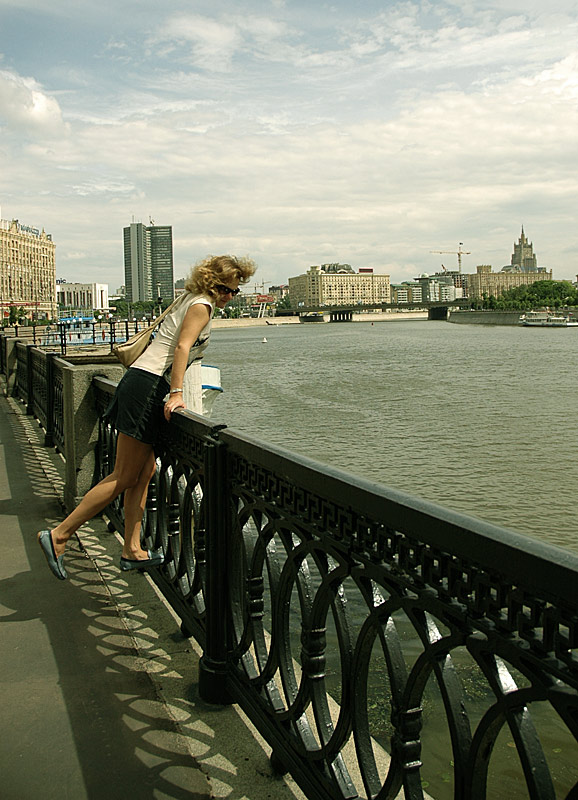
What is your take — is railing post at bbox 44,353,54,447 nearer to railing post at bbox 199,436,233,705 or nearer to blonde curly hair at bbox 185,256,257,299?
blonde curly hair at bbox 185,256,257,299

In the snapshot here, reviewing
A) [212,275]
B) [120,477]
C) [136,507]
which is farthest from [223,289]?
[136,507]

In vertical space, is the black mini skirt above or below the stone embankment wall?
below

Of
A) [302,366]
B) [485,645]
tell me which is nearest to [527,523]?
[485,645]

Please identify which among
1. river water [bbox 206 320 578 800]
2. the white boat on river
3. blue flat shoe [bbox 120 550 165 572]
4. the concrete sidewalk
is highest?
the white boat on river

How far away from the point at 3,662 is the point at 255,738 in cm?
123

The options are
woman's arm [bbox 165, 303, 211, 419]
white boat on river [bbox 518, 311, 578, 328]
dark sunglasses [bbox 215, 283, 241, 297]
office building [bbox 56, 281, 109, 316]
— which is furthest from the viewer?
office building [bbox 56, 281, 109, 316]

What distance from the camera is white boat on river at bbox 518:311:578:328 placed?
117000 mm

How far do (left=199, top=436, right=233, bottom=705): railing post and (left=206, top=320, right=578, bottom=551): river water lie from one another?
2406 millimetres

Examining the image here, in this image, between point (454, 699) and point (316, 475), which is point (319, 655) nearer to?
point (316, 475)

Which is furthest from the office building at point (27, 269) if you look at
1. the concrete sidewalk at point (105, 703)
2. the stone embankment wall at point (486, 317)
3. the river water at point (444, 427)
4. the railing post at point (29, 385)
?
the concrete sidewalk at point (105, 703)

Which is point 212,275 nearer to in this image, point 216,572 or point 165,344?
point 165,344

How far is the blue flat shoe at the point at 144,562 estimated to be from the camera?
3.99 m

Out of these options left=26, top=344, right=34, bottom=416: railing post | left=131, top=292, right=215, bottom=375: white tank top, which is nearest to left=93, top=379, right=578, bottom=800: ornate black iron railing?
left=131, top=292, right=215, bottom=375: white tank top

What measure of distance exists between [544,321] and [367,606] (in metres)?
124
